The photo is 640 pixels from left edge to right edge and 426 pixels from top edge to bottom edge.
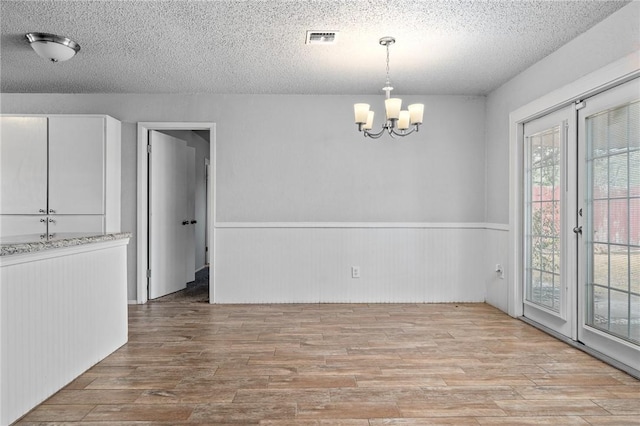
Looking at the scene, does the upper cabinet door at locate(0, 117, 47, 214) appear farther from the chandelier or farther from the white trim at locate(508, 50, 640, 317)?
the white trim at locate(508, 50, 640, 317)

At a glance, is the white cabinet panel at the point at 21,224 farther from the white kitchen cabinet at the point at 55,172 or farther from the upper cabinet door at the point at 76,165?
the upper cabinet door at the point at 76,165

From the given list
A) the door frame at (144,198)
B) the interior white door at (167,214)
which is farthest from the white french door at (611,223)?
the interior white door at (167,214)

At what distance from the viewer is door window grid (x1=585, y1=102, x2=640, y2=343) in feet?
8.73

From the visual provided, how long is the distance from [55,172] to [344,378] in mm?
3629

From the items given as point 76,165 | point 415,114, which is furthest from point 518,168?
point 76,165

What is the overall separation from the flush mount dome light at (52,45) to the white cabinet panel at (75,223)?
1657mm

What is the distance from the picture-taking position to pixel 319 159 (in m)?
4.82

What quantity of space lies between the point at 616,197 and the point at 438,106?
2.40 m

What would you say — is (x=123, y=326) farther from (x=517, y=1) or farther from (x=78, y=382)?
(x=517, y=1)

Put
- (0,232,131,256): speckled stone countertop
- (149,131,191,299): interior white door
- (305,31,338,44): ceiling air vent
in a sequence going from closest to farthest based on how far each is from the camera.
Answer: (0,232,131,256): speckled stone countertop → (305,31,338,44): ceiling air vent → (149,131,191,299): interior white door

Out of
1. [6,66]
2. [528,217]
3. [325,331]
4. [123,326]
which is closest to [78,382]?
[123,326]

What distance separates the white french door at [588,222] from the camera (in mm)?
2699

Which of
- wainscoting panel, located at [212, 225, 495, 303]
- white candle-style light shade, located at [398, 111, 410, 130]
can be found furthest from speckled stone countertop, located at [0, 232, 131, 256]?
white candle-style light shade, located at [398, 111, 410, 130]

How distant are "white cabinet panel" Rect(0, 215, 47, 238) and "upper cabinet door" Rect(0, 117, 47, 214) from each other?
0.06 meters
